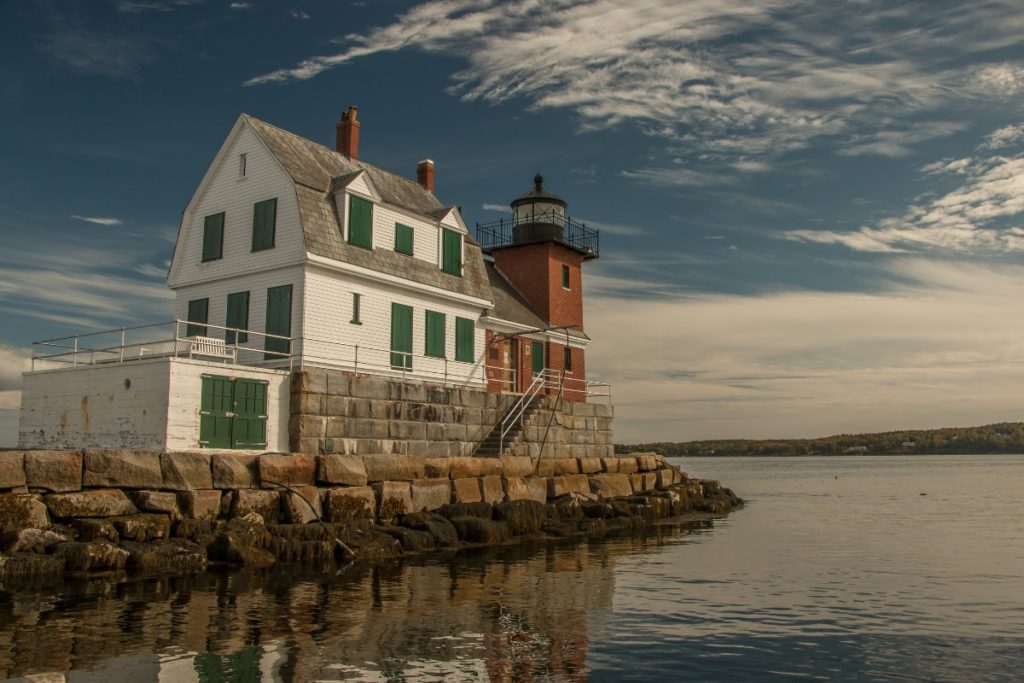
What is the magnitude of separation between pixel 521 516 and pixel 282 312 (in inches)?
338

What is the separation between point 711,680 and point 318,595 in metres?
7.24

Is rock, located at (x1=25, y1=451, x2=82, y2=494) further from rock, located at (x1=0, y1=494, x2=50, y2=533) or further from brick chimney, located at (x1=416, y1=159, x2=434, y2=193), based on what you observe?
brick chimney, located at (x1=416, y1=159, x2=434, y2=193)

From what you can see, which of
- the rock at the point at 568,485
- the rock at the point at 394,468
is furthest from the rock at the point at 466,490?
the rock at the point at 568,485

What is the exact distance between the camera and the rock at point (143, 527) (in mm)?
17062

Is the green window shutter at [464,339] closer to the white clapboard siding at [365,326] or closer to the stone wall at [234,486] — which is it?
the white clapboard siding at [365,326]

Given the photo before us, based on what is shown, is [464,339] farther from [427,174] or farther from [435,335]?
[427,174]

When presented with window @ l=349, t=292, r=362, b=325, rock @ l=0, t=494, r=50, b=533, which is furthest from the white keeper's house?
rock @ l=0, t=494, r=50, b=533

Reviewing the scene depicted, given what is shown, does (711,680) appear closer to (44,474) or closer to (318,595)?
(318,595)

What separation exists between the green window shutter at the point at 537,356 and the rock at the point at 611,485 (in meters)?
4.88

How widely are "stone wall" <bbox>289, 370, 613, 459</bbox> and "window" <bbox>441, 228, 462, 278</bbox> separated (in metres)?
4.52

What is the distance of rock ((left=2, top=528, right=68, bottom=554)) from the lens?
1567cm

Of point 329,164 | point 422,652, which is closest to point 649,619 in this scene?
point 422,652

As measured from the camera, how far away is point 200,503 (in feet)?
59.7

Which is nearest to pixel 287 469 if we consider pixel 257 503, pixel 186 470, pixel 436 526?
pixel 257 503
